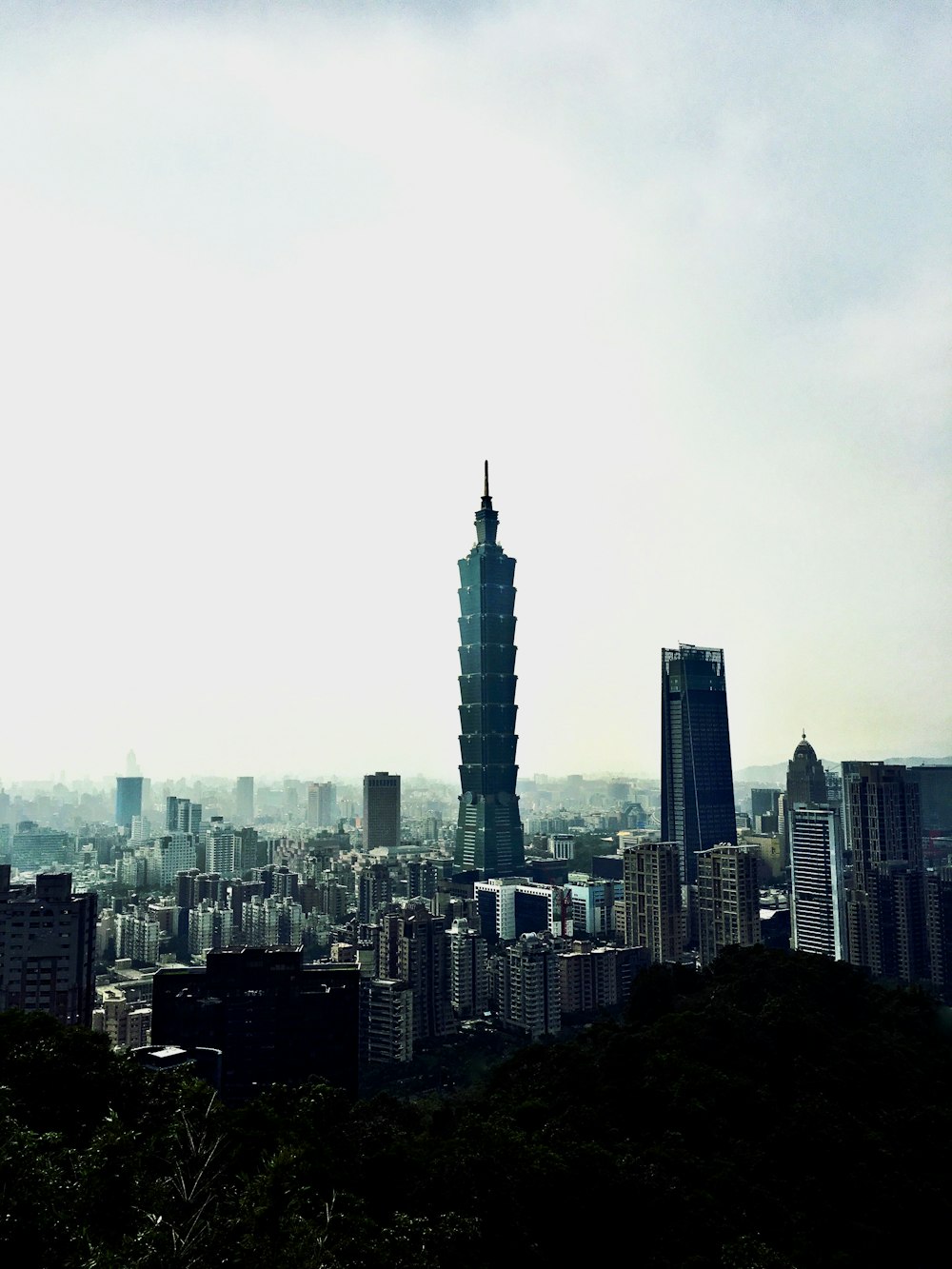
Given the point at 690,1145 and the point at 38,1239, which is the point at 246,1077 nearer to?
the point at 690,1145

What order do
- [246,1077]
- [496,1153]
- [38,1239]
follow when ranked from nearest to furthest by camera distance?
[38,1239]
[496,1153]
[246,1077]

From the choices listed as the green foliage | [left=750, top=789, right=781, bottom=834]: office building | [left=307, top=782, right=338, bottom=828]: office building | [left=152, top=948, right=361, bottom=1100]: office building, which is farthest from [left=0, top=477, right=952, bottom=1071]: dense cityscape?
[left=307, top=782, right=338, bottom=828]: office building

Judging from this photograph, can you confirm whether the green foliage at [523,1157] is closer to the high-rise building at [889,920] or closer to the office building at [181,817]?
the high-rise building at [889,920]

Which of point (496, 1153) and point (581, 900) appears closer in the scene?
point (496, 1153)

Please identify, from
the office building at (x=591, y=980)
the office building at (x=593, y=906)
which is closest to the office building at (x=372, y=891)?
the office building at (x=593, y=906)

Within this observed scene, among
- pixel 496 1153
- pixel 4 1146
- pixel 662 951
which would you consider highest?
pixel 4 1146

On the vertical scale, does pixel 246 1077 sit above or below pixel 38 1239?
below

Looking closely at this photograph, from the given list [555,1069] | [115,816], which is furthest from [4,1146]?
[115,816]

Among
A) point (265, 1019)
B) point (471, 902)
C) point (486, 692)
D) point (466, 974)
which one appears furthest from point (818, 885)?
point (486, 692)
